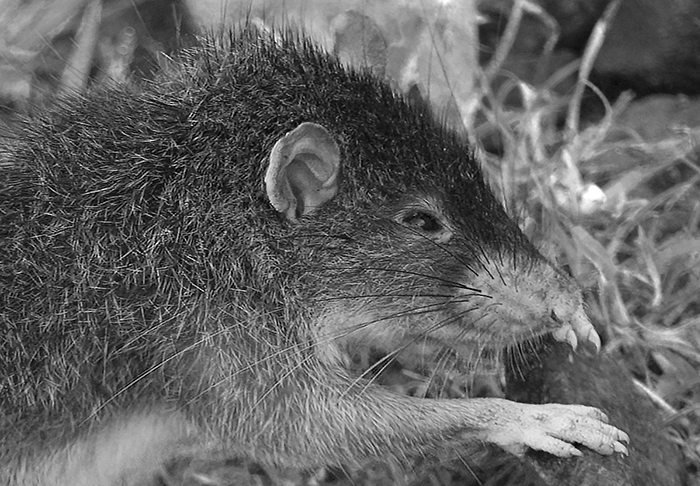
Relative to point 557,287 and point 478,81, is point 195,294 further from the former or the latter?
point 478,81

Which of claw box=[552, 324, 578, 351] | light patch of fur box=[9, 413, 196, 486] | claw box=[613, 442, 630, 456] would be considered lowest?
light patch of fur box=[9, 413, 196, 486]

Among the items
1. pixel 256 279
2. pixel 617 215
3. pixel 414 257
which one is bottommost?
pixel 256 279

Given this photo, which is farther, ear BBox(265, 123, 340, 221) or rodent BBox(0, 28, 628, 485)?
rodent BBox(0, 28, 628, 485)

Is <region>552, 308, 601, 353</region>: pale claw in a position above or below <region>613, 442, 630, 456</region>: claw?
above

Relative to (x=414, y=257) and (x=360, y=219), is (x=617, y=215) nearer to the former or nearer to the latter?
Answer: (x=414, y=257)

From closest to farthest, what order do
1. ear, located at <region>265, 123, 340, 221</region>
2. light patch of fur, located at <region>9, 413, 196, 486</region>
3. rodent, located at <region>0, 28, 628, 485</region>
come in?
ear, located at <region>265, 123, 340, 221</region>
rodent, located at <region>0, 28, 628, 485</region>
light patch of fur, located at <region>9, 413, 196, 486</region>

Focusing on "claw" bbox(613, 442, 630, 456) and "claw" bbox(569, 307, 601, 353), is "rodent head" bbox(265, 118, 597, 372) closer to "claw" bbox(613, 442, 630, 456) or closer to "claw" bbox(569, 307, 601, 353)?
"claw" bbox(569, 307, 601, 353)

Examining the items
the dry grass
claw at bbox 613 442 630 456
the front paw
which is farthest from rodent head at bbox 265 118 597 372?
the dry grass

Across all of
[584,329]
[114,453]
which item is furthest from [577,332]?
[114,453]
